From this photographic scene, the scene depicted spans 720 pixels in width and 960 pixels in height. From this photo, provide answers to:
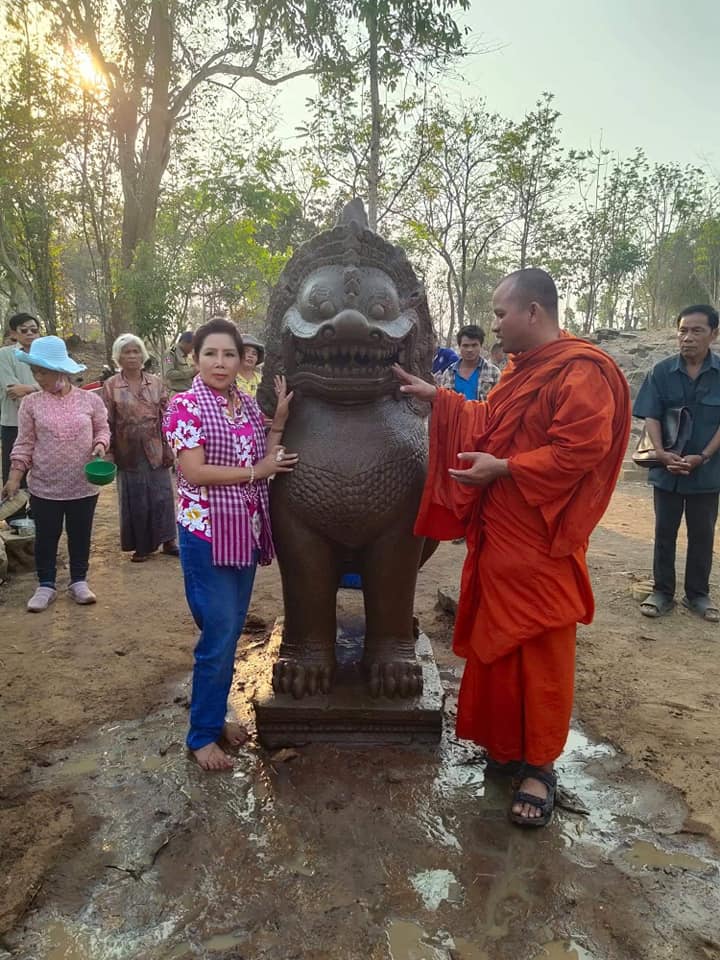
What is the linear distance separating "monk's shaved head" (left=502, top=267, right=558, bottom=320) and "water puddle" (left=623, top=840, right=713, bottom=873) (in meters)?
1.76

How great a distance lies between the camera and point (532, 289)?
2.15m

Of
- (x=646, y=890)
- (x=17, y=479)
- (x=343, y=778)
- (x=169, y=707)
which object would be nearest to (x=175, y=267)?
(x=17, y=479)

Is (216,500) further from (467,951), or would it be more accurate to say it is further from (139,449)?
(139,449)

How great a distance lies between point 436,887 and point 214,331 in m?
1.90

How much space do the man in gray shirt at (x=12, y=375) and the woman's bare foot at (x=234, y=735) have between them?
11.9ft

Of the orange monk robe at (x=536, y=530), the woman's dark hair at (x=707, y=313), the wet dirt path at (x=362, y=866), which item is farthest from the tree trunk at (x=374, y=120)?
the wet dirt path at (x=362, y=866)

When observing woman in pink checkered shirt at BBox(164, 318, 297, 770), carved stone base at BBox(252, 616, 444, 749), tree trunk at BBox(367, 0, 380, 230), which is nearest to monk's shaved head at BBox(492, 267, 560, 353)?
woman in pink checkered shirt at BBox(164, 318, 297, 770)

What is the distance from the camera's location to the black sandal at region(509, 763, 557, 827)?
6.88 feet

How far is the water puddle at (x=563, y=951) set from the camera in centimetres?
162

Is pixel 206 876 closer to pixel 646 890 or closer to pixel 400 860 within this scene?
pixel 400 860

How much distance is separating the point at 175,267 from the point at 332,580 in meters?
10.2

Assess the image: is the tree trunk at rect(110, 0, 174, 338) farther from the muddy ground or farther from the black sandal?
the black sandal

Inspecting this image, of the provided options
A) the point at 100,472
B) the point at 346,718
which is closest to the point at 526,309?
the point at 346,718

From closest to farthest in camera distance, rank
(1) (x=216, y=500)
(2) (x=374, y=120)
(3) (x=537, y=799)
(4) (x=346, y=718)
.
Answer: (3) (x=537, y=799), (1) (x=216, y=500), (4) (x=346, y=718), (2) (x=374, y=120)
